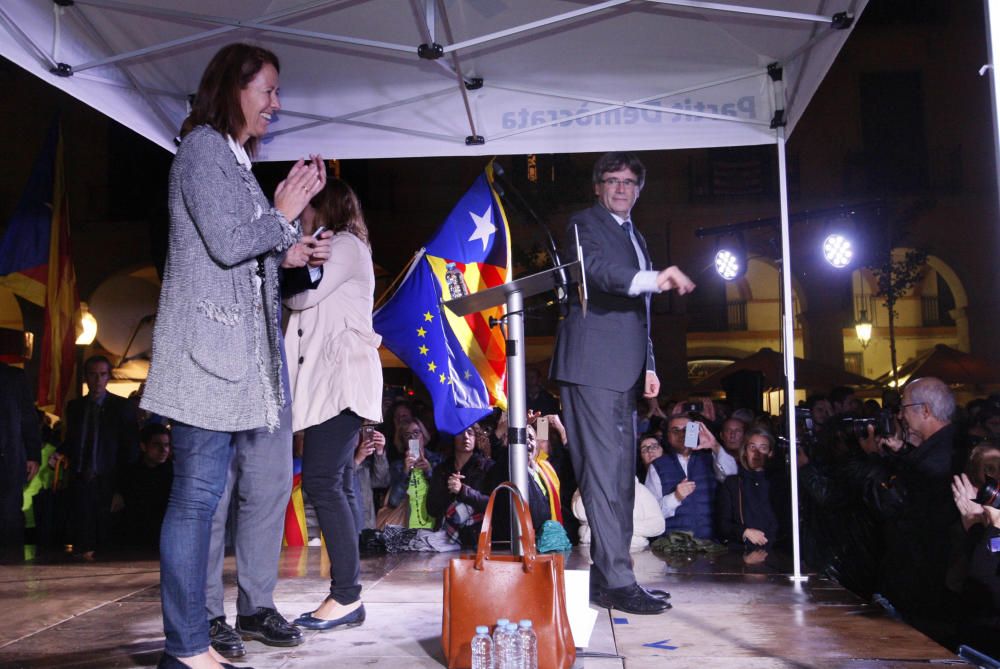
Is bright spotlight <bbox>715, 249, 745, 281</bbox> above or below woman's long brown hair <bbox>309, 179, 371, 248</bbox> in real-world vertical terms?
above

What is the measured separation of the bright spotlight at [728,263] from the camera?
9.33 metres

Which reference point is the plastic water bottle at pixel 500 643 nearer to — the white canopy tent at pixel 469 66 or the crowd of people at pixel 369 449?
the crowd of people at pixel 369 449

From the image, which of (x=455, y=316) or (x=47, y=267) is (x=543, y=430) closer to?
(x=455, y=316)

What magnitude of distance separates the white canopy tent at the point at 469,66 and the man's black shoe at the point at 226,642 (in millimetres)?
2531

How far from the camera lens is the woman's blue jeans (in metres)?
2.32

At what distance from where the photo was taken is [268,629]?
294 centimetres

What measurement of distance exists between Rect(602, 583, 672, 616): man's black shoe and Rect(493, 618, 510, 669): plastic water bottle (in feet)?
3.77

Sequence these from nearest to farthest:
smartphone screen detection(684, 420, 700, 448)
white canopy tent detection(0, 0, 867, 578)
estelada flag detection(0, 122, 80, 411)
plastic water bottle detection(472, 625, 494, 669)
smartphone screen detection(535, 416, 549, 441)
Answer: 1. plastic water bottle detection(472, 625, 494, 669)
2. white canopy tent detection(0, 0, 867, 578)
3. smartphone screen detection(535, 416, 549, 441)
4. smartphone screen detection(684, 420, 700, 448)
5. estelada flag detection(0, 122, 80, 411)

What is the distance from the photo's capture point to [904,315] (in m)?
27.0

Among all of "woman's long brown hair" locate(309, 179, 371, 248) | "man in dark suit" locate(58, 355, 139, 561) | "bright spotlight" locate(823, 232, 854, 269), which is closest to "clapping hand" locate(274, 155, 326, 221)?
"woman's long brown hair" locate(309, 179, 371, 248)

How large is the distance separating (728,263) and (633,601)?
255 inches

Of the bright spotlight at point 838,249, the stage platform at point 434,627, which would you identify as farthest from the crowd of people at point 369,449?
the bright spotlight at point 838,249

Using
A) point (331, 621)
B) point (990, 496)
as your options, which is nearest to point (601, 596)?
point (331, 621)

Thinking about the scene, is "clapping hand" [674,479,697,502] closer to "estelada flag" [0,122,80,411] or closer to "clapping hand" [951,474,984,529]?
"clapping hand" [951,474,984,529]
